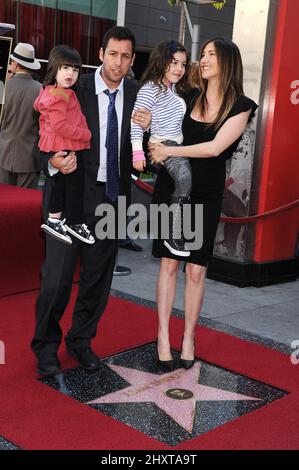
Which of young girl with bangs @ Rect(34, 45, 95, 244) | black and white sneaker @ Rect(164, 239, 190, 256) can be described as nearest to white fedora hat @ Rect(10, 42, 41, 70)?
young girl with bangs @ Rect(34, 45, 95, 244)

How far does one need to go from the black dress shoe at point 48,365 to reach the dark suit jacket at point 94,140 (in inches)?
30.7

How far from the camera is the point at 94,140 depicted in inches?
133

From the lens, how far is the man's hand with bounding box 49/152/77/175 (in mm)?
3215

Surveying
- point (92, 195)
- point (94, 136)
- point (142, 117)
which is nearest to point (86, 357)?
point (92, 195)

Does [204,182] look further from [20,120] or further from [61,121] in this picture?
[20,120]

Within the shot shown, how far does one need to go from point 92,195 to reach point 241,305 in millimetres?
2175

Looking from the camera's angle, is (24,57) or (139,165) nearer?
(139,165)

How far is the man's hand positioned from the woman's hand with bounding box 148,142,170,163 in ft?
1.44

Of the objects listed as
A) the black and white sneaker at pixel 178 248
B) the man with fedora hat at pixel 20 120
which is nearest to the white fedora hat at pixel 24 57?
the man with fedora hat at pixel 20 120

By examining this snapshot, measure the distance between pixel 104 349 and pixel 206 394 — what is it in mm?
767

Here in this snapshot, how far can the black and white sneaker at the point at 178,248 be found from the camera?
3.56 m

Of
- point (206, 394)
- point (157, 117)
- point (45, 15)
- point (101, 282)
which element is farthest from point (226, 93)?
point (45, 15)

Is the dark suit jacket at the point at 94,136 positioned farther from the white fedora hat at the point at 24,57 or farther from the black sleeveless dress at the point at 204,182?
the white fedora hat at the point at 24,57

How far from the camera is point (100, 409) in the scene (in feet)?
10.3
